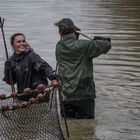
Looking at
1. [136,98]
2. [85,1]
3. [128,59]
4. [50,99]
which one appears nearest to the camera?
[50,99]

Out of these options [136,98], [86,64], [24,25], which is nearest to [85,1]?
[24,25]

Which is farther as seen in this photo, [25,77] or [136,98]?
[136,98]

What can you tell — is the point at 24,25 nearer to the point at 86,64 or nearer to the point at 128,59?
the point at 128,59

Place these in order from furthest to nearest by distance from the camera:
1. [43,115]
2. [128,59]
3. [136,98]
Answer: [128,59] → [136,98] → [43,115]

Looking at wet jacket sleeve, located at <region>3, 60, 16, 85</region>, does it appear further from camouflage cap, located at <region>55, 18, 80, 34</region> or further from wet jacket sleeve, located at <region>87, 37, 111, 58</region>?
wet jacket sleeve, located at <region>87, 37, 111, 58</region>

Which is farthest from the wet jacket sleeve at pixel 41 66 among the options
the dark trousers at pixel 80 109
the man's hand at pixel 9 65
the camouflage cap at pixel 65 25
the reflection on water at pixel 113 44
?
the reflection on water at pixel 113 44

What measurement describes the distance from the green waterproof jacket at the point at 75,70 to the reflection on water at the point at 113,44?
542mm

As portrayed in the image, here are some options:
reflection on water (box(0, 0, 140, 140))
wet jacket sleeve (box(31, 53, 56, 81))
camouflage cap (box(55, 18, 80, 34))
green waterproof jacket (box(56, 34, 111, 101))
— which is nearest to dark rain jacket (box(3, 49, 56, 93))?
wet jacket sleeve (box(31, 53, 56, 81))

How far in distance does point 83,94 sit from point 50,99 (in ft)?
3.13

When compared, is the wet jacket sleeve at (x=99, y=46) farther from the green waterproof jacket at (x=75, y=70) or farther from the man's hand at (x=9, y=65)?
the man's hand at (x=9, y=65)

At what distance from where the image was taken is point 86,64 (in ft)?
30.8

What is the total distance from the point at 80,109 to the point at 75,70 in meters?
0.70

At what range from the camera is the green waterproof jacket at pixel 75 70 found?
9.35 meters

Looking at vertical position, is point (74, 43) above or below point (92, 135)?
above
